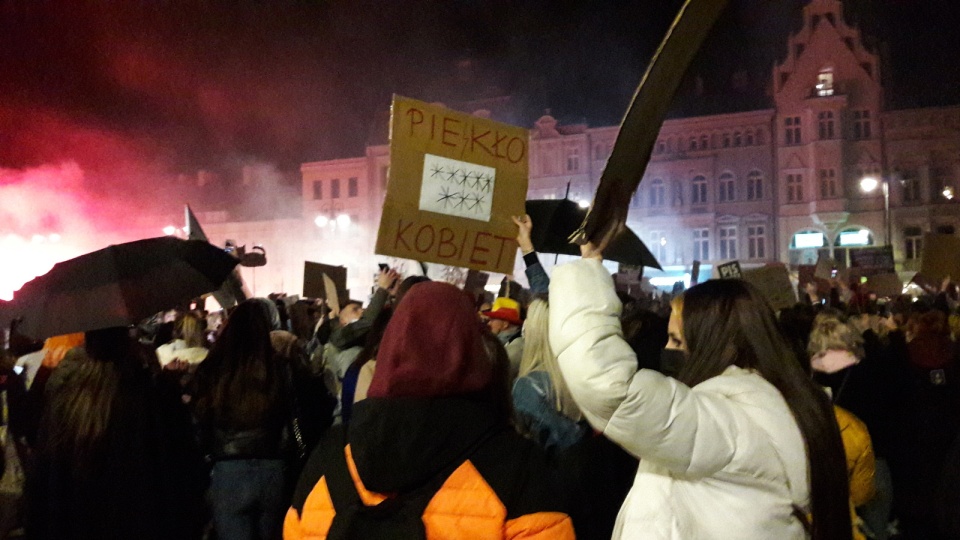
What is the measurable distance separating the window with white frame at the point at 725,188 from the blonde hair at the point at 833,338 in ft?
128

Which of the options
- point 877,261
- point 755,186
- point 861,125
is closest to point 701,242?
point 755,186

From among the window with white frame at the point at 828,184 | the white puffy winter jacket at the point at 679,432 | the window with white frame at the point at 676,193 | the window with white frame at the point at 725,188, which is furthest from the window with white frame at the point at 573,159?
the white puffy winter jacket at the point at 679,432

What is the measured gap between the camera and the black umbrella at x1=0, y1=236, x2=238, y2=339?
13.2ft

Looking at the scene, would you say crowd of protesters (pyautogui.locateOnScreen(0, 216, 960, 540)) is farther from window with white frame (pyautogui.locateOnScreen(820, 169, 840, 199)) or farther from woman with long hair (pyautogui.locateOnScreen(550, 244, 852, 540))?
window with white frame (pyautogui.locateOnScreen(820, 169, 840, 199))

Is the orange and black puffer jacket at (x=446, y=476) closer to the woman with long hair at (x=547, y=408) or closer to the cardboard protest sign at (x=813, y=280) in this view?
the woman with long hair at (x=547, y=408)

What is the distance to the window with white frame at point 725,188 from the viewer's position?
139ft

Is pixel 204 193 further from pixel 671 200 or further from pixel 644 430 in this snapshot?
pixel 644 430

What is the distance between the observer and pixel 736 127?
139 feet

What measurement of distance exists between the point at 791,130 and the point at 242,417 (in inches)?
1647

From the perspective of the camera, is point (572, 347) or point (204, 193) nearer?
point (572, 347)

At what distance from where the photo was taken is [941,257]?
9305 mm

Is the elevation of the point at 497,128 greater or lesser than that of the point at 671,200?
lesser

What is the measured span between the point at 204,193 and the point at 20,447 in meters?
55.4

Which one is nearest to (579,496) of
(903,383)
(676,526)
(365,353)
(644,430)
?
(676,526)
